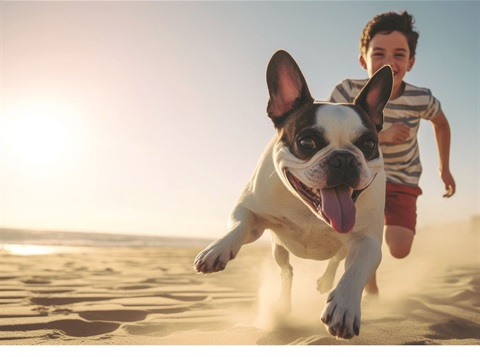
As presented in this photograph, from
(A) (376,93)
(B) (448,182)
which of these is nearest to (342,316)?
(A) (376,93)

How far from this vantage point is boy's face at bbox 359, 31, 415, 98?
403 cm

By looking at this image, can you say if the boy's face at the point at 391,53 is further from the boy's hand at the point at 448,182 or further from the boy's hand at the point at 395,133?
the boy's hand at the point at 448,182

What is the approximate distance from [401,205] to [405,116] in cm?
78

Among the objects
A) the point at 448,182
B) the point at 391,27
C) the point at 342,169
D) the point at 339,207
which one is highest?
the point at 391,27

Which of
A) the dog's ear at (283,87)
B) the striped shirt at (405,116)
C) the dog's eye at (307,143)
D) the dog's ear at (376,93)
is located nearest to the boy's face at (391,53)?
the striped shirt at (405,116)

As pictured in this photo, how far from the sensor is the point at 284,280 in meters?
3.69

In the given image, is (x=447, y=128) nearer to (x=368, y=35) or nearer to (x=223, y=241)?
(x=368, y=35)

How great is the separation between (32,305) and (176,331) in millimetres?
1405

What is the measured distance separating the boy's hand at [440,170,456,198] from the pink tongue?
2289 mm

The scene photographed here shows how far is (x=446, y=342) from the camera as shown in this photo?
3152 millimetres

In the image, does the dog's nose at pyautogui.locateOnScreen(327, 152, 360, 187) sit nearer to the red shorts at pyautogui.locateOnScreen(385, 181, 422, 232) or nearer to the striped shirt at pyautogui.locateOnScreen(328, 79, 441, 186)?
the striped shirt at pyautogui.locateOnScreen(328, 79, 441, 186)

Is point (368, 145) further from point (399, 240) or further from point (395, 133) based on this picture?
point (399, 240)

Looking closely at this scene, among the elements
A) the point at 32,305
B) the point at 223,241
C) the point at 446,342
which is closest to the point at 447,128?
the point at 446,342
